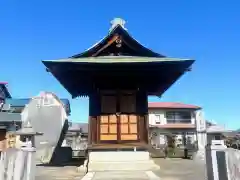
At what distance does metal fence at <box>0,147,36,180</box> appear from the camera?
839cm

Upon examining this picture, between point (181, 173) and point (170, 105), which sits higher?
point (170, 105)

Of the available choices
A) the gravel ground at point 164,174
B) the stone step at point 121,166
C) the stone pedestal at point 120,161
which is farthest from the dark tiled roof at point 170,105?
the stone step at point 121,166

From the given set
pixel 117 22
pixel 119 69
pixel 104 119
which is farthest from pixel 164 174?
pixel 117 22

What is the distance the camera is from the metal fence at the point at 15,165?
8.39 meters

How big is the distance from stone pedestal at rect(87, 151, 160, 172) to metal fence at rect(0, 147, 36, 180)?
14.8ft

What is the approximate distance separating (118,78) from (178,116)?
41.5 metres

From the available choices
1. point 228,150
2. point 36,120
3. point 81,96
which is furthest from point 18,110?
point 228,150

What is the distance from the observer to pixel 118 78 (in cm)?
1438

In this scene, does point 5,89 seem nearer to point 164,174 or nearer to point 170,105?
point 170,105

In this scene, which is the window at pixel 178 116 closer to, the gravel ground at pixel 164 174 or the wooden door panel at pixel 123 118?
the gravel ground at pixel 164 174

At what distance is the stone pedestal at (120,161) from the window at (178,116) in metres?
40.5

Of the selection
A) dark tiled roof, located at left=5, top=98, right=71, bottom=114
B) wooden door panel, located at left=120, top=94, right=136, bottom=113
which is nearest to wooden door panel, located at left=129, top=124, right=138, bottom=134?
wooden door panel, located at left=120, top=94, right=136, bottom=113

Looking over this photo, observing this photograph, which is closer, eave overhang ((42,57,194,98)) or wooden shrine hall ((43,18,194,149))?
eave overhang ((42,57,194,98))

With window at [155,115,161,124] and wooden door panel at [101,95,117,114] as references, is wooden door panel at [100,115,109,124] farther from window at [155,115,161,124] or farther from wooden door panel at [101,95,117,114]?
window at [155,115,161,124]
